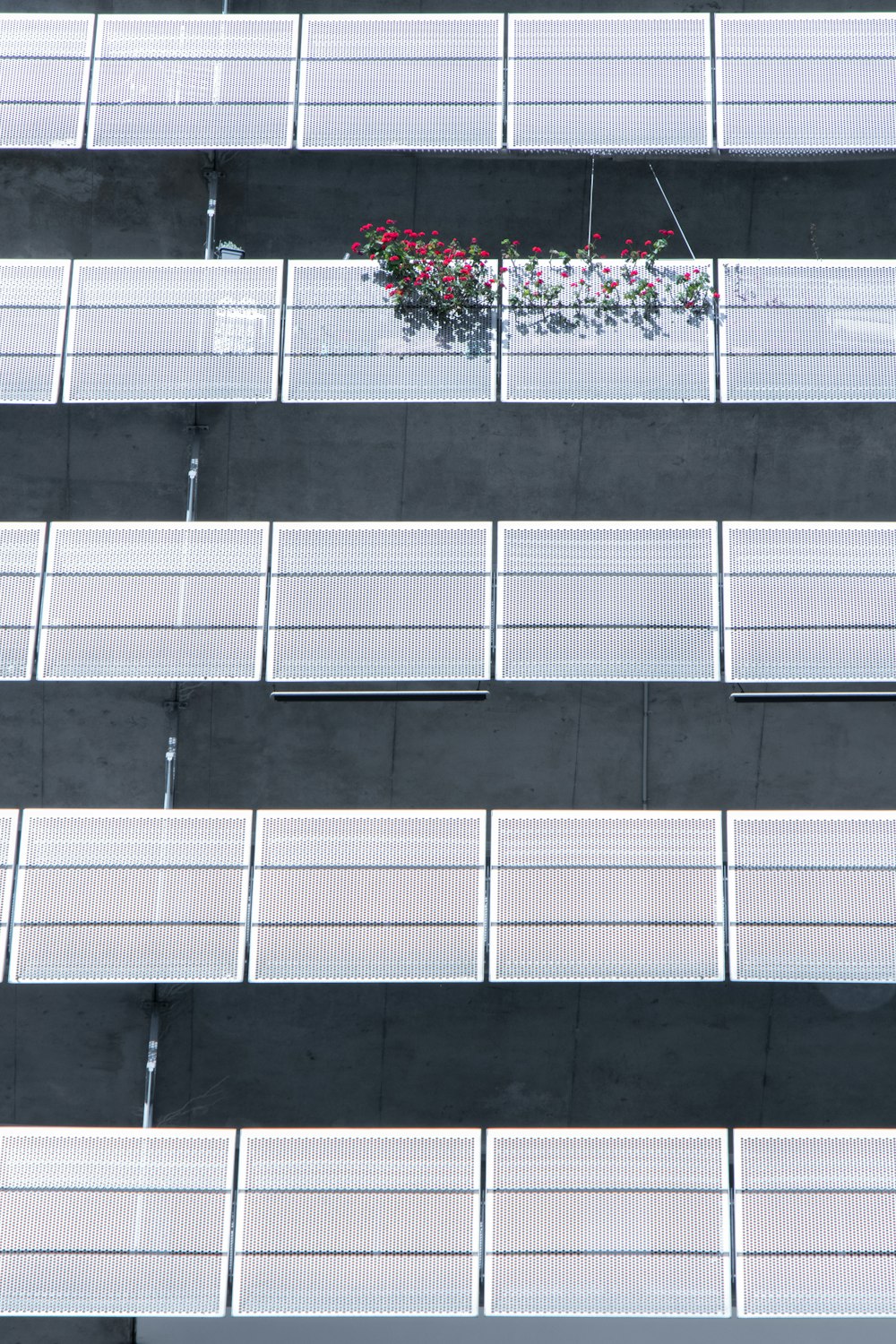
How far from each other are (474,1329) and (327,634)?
25.5ft

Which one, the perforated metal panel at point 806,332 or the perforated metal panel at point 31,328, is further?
the perforated metal panel at point 31,328

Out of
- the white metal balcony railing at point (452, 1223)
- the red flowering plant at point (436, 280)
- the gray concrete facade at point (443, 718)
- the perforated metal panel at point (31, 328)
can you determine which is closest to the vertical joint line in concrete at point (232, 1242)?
the white metal balcony railing at point (452, 1223)

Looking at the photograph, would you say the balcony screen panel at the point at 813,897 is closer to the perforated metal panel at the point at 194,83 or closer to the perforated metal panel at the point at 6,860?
the perforated metal panel at the point at 6,860

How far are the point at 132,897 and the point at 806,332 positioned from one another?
9290mm

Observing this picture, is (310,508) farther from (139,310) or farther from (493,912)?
(493,912)

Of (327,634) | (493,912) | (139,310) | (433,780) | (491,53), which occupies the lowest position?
(493,912)

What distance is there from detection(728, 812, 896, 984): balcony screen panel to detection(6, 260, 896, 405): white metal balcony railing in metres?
4.54

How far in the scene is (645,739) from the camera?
14.7m

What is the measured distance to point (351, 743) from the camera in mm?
14789

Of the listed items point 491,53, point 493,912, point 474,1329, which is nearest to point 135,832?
point 493,912

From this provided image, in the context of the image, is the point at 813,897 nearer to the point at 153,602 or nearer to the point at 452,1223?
the point at 452,1223

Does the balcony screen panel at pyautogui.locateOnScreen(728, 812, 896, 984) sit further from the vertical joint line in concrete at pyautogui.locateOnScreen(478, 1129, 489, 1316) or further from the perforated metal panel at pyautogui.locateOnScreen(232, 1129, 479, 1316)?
the perforated metal panel at pyautogui.locateOnScreen(232, 1129, 479, 1316)

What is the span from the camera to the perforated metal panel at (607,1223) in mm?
12477

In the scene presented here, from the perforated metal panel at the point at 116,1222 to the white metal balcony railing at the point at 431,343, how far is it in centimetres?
776
